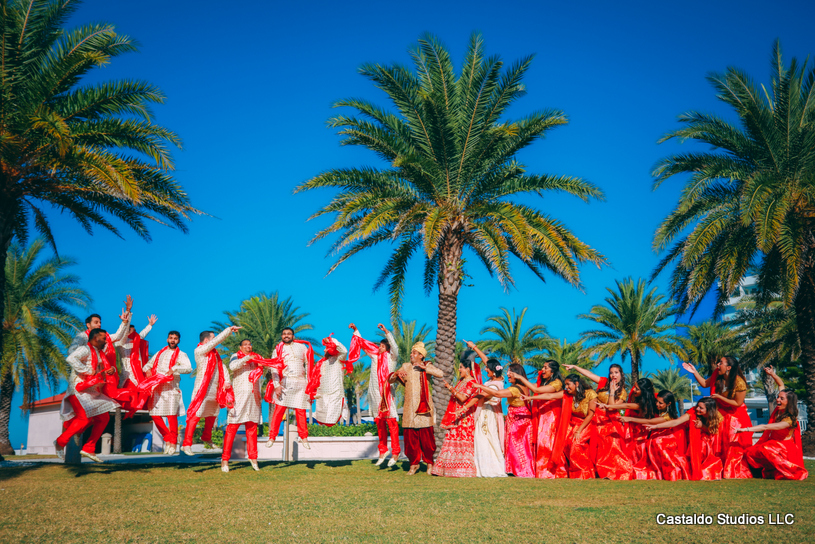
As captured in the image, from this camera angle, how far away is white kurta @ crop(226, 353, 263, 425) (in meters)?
10.8

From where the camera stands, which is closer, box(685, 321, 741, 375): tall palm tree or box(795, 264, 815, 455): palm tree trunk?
box(795, 264, 815, 455): palm tree trunk

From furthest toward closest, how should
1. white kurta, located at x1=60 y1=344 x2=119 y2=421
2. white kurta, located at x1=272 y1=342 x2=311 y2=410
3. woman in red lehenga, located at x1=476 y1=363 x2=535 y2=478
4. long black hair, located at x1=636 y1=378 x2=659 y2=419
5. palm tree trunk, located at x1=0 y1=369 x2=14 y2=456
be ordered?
palm tree trunk, located at x1=0 y1=369 x2=14 y2=456
white kurta, located at x1=272 y1=342 x2=311 y2=410
woman in red lehenga, located at x1=476 y1=363 x2=535 y2=478
long black hair, located at x1=636 y1=378 x2=659 y2=419
white kurta, located at x1=60 y1=344 x2=119 y2=421

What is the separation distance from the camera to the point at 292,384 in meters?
11.5

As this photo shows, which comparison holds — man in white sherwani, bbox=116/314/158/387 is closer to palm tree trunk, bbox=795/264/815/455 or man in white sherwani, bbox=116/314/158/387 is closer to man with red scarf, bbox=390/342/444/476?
man with red scarf, bbox=390/342/444/476

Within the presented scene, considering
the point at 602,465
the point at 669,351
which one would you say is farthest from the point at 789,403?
the point at 669,351

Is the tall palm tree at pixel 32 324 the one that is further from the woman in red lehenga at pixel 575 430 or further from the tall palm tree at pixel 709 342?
the tall palm tree at pixel 709 342

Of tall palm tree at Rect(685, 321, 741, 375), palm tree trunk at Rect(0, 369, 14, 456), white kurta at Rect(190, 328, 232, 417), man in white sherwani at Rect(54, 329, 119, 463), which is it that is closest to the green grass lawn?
man in white sherwani at Rect(54, 329, 119, 463)

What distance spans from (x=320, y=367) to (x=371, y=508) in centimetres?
537

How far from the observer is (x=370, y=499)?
296 inches

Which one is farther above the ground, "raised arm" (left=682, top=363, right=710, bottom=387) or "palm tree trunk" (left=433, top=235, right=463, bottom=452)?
"palm tree trunk" (left=433, top=235, right=463, bottom=452)

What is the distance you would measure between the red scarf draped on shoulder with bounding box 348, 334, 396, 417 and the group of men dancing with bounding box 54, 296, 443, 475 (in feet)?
0.79

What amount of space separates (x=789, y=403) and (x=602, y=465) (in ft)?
10.3

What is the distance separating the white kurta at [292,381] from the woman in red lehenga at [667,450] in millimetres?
5779

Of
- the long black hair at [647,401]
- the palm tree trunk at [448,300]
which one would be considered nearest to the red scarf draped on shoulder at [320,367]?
the palm tree trunk at [448,300]
